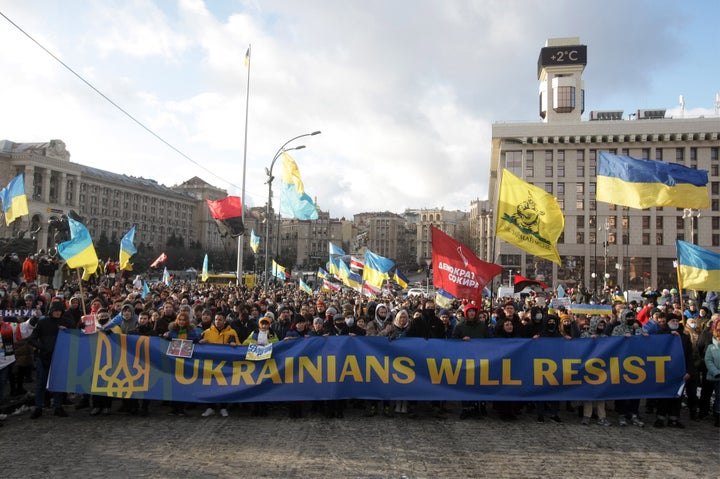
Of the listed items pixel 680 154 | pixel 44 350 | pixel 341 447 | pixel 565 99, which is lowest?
pixel 341 447

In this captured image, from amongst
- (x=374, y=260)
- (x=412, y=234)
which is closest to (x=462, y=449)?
(x=374, y=260)

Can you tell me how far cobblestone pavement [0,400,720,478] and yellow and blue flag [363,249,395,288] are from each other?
11.3 metres

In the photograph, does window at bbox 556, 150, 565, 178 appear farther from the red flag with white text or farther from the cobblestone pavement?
the cobblestone pavement

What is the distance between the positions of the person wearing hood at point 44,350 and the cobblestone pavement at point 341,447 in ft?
0.72

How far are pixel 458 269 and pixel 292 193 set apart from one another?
14.2 metres

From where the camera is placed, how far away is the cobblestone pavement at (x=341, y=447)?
6.07 m

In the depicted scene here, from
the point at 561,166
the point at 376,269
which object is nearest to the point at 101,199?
the point at 561,166

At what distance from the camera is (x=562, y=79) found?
242 ft

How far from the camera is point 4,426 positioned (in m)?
7.43

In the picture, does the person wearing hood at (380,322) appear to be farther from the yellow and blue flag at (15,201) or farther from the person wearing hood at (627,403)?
the yellow and blue flag at (15,201)

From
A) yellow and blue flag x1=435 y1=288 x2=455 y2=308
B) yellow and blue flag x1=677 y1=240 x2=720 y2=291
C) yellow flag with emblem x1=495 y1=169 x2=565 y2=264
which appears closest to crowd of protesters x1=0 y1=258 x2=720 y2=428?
yellow and blue flag x1=677 y1=240 x2=720 y2=291

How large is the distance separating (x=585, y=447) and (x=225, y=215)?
→ 1882 centimetres

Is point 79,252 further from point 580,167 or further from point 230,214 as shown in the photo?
point 580,167

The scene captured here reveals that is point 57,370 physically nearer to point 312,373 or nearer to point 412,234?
point 312,373
